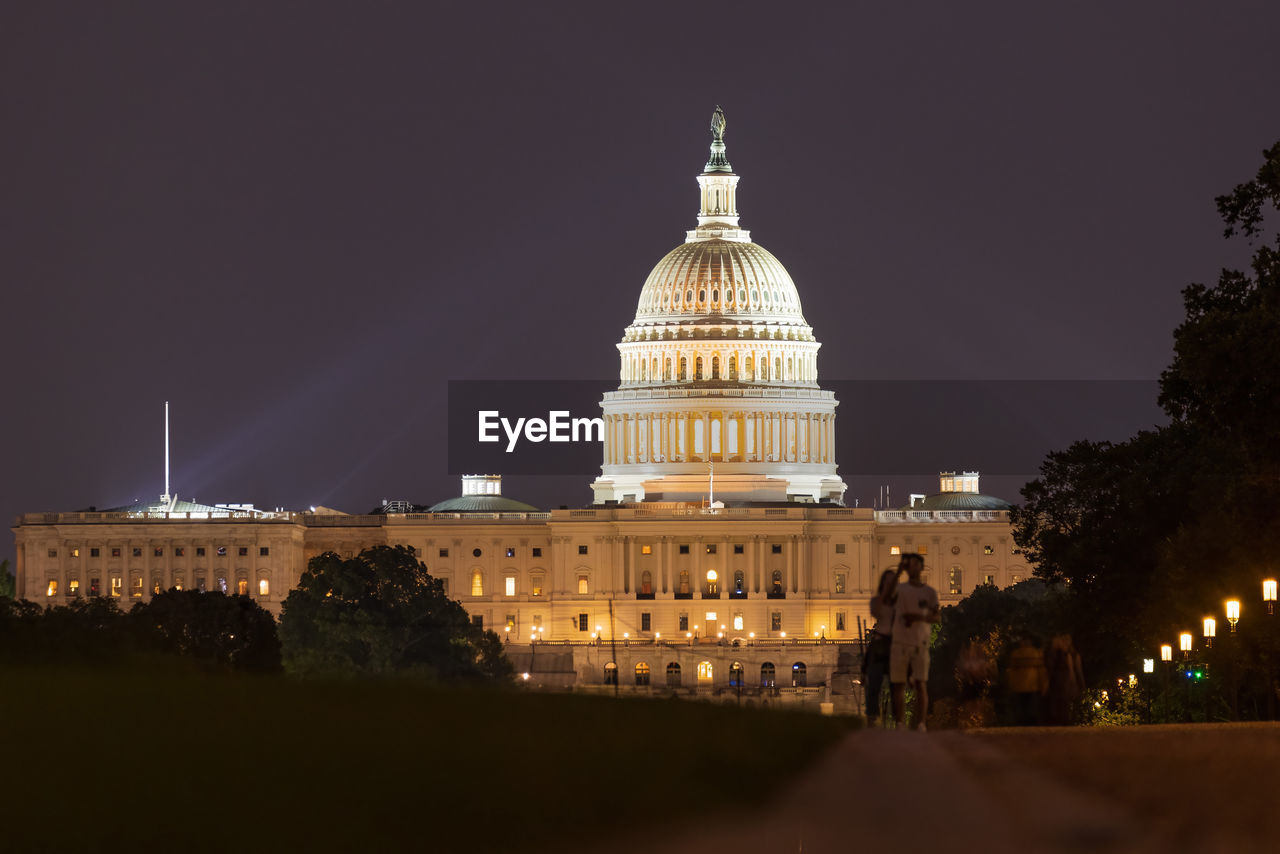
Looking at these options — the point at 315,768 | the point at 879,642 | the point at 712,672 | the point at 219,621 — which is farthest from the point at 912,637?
the point at 712,672

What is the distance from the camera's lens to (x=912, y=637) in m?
29.8

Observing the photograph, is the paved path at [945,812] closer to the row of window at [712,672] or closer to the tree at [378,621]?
the tree at [378,621]

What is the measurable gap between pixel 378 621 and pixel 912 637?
107963 millimetres

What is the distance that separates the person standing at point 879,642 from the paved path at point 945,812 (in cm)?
534

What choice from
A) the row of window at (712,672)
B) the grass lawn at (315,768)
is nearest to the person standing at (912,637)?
the grass lawn at (315,768)

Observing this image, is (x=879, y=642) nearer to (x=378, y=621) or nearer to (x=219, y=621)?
(x=378, y=621)

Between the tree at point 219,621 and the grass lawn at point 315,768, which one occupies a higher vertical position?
the tree at point 219,621

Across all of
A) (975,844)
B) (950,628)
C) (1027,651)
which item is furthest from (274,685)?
(950,628)

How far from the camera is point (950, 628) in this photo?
5084 inches

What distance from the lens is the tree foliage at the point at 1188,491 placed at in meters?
46.7

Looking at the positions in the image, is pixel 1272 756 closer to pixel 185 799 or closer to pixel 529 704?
pixel 529 704

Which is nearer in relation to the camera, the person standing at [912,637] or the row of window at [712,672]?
the person standing at [912,637]

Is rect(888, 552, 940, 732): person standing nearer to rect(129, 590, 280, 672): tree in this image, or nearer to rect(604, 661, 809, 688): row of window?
rect(129, 590, 280, 672): tree

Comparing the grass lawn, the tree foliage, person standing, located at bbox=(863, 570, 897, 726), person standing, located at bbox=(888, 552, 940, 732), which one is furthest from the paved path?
the tree foliage
